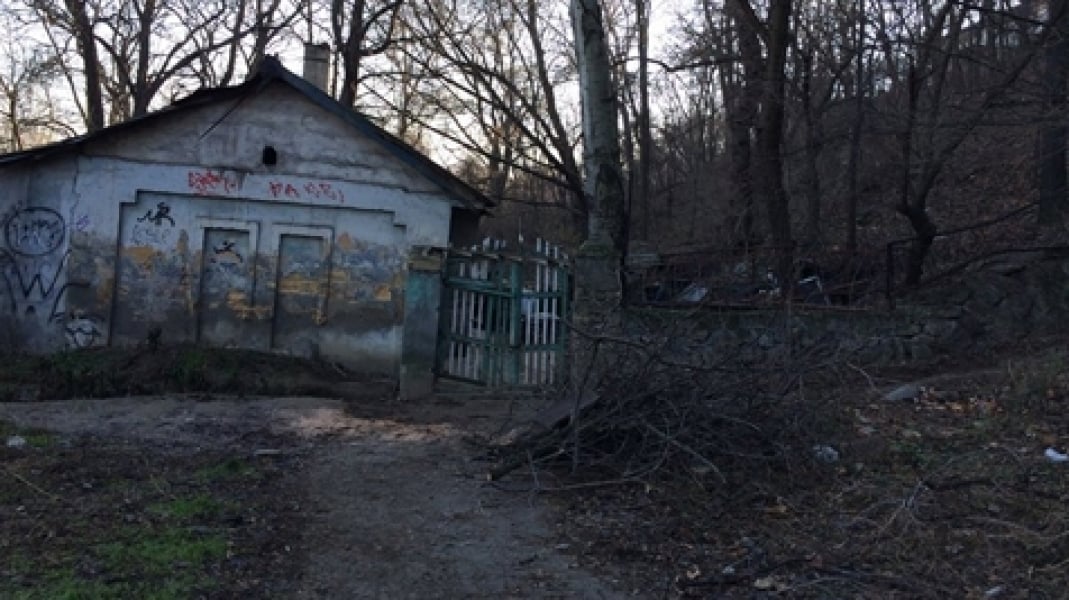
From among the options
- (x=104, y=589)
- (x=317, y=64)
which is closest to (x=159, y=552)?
(x=104, y=589)

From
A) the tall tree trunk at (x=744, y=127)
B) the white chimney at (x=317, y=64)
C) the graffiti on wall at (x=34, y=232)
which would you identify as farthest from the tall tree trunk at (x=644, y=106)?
the graffiti on wall at (x=34, y=232)

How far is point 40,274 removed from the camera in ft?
44.9

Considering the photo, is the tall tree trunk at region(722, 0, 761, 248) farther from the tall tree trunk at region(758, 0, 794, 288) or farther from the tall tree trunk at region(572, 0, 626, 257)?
the tall tree trunk at region(572, 0, 626, 257)

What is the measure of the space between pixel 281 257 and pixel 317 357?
1.60m

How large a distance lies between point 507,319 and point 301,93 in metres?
4.74

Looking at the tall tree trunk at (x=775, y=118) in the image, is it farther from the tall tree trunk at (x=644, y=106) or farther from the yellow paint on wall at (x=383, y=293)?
the tall tree trunk at (x=644, y=106)

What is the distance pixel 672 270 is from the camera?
1445 centimetres

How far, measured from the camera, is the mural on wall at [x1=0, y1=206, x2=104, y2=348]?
13500 mm

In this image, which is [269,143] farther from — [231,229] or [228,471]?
[228,471]

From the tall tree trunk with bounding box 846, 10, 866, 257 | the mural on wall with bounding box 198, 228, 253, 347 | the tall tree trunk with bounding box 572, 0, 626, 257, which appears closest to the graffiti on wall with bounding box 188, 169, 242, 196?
the mural on wall with bounding box 198, 228, 253, 347

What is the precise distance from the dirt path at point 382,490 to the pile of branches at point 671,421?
618 millimetres

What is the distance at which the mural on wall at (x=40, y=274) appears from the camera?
13500 millimetres

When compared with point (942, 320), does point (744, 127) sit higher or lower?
higher

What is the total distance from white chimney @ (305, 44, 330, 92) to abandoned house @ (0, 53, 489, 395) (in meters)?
2.81
